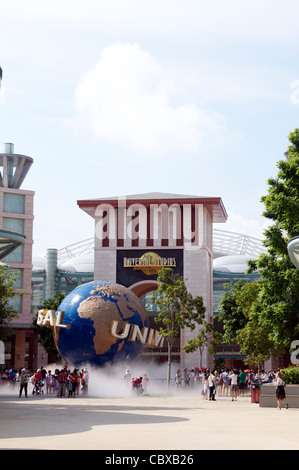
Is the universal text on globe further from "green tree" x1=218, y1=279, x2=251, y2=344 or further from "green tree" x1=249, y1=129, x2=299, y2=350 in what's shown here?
"green tree" x1=218, y1=279, x2=251, y2=344

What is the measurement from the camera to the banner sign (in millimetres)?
66250

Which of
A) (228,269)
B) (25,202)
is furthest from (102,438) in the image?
(228,269)

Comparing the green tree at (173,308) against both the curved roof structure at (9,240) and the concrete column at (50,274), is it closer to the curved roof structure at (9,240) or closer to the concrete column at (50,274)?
the curved roof structure at (9,240)

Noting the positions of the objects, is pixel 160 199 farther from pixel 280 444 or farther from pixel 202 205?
pixel 280 444

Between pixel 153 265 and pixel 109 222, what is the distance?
6261mm

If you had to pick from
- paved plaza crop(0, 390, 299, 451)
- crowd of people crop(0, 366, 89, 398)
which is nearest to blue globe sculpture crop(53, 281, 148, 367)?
crowd of people crop(0, 366, 89, 398)

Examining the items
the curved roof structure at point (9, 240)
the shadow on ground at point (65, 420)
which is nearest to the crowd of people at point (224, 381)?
the shadow on ground at point (65, 420)

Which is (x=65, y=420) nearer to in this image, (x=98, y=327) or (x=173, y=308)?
(x=98, y=327)

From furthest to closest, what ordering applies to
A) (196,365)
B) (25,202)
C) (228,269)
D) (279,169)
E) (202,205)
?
1. (228,269)
2. (25,202)
3. (202,205)
4. (196,365)
5. (279,169)

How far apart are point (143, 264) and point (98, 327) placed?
2692 centimetres

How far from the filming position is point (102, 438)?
16.0 metres

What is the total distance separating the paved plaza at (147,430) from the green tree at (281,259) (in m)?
7.78

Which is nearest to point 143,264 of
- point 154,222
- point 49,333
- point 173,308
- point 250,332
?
point 154,222

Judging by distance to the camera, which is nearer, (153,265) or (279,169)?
(279,169)
